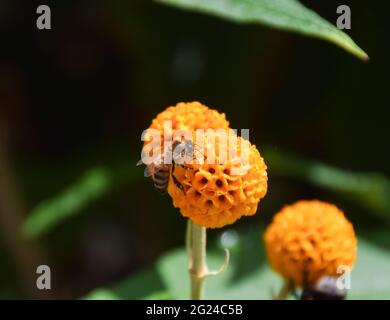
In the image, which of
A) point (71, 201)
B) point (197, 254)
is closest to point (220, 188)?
point (197, 254)

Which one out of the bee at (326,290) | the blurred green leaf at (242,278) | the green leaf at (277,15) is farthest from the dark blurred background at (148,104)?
the green leaf at (277,15)

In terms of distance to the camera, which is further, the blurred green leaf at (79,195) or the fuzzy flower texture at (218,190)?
the blurred green leaf at (79,195)

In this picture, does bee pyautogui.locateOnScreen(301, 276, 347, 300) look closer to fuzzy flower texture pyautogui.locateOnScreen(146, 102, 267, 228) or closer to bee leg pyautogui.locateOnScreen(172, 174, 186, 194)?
fuzzy flower texture pyautogui.locateOnScreen(146, 102, 267, 228)

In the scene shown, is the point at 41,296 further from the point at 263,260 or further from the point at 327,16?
the point at 327,16

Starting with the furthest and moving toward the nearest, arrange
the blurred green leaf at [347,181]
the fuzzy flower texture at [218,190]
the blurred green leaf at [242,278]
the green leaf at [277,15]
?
the blurred green leaf at [347,181]
the blurred green leaf at [242,278]
the fuzzy flower texture at [218,190]
the green leaf at [277,15]

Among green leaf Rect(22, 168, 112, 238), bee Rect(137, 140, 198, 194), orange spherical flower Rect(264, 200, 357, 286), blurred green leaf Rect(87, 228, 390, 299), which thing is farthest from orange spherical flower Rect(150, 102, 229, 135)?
green leaf Rect(22, 168, 112, 238)

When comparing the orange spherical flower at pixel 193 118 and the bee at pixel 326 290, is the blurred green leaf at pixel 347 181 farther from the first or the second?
the orange spherical flower at pixel 193 118
